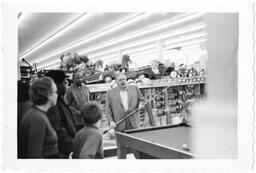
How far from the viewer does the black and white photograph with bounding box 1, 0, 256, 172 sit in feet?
10.1

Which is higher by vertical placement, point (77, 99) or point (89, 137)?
point (77, 99)

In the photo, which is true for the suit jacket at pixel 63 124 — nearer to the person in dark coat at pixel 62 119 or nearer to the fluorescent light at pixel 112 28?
the person in dark coat at pixel 62 119

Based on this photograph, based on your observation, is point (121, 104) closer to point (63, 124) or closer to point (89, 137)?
point (89, 137)

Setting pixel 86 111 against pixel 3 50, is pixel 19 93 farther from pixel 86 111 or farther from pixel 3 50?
pixel 86 111

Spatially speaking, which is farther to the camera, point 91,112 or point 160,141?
point 91,112

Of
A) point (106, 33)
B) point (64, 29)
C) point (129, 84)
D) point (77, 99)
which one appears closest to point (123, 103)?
point (129, 84)

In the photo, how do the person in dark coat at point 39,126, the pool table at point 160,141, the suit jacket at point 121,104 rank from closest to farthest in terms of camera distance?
1. the pool table at point 160,141
2. the person in dark coat at point 39,126
3. the suit jacket at point 121,104

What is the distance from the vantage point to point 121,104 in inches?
124

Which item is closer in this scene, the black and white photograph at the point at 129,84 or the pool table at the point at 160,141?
the pool table at the point at 160,141

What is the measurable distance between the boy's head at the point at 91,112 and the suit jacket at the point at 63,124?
0.14 m

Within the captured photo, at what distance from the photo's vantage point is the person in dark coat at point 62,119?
3049 mm

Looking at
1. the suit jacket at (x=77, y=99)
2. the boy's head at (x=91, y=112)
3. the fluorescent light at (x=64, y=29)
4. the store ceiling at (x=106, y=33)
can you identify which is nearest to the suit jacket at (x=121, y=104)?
the boy's head at (x=91, y=112)

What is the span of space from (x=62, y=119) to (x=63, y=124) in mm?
52
